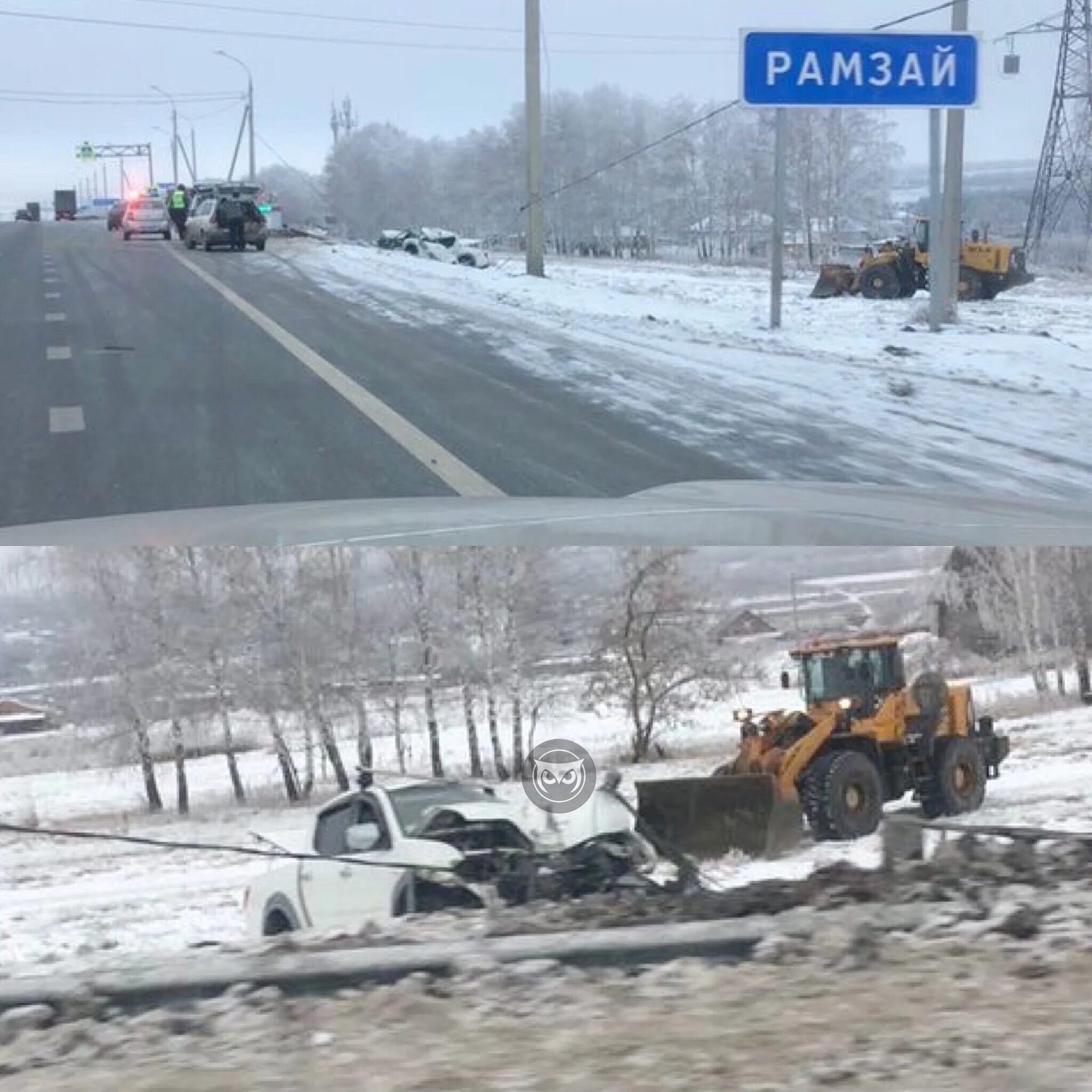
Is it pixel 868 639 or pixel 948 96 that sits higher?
pixel 948 96

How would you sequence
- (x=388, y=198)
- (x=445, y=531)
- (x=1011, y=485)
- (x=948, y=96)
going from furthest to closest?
1. (x=388, y=198)
2. (x=948, y=96)
3. (x=1011, y=485)
4. (x=445, y=531)

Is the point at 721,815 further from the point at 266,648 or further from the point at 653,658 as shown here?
the point at 266,648

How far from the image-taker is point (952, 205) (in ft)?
92.8

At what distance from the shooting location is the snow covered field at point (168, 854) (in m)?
3.64

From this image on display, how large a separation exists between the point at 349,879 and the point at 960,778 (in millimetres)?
1344

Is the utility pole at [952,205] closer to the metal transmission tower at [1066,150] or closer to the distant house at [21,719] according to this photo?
the metal transmission tower at [1066,150]

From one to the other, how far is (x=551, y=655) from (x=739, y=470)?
9242 mm

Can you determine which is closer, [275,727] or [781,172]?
[275,727]

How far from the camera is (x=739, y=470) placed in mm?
13086

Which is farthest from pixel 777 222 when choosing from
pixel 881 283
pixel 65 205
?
pixel 65 205

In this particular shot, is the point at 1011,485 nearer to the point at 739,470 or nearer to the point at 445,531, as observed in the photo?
the point at 739,470

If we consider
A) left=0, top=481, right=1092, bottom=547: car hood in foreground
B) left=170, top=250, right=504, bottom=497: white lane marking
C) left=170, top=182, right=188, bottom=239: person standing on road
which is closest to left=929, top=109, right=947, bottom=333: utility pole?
left=170, top=250, right=504, bottom=497: white lane marking

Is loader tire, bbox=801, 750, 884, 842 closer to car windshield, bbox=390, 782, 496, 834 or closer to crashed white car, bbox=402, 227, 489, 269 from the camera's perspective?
car windshield, bbox=390, 782, 496, 834

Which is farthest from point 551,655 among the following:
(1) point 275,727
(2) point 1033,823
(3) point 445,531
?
(3) point 445,531
